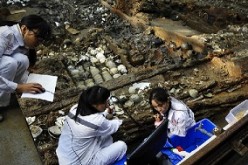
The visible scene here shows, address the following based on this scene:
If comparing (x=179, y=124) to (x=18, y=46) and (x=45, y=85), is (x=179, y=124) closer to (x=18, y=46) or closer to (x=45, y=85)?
(x=45, y=85)

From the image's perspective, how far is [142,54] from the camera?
6.42m

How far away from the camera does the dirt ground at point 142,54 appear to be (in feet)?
16.3

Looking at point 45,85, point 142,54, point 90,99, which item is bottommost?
point 142,54

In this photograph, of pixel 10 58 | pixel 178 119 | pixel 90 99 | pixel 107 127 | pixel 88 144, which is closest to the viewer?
pixel 90 99

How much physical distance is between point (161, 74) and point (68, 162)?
7.46 ft

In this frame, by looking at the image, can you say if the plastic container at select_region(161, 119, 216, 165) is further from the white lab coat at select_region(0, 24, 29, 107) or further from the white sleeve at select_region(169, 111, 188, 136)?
the white lab coat at select_region(0, 24, 29, 107)

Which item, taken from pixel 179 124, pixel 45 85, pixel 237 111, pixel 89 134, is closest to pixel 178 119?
pixel 179 124

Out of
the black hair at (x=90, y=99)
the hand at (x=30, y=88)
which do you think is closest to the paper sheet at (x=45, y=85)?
the hand at (x=30, y=88)

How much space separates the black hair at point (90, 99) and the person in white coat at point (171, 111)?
67 cm

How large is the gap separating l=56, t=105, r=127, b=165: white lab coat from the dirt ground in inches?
19.1

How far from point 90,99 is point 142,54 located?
292cm

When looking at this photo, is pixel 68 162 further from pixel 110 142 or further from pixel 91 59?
pixel 91 59

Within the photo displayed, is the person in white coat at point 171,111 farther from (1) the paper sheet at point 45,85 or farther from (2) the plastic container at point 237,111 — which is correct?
(1) the paper sheet at point 45,85

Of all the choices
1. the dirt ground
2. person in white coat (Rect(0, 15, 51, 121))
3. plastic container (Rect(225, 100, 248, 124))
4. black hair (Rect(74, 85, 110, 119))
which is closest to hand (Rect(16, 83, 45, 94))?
person in white coat (Rect(0, 15, 51, 121))
